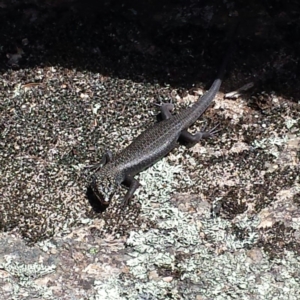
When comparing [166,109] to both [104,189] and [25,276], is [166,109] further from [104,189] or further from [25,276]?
[25,276]

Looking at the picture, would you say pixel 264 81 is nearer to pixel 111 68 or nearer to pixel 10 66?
pixel 111 68

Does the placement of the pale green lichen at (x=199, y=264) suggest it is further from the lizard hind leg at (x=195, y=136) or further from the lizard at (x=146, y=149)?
the lizard hind leg at (x=195, y=136)

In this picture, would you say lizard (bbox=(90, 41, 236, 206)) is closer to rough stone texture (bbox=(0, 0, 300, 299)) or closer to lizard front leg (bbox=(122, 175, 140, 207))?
lizard front leg (bbox=(122, 175, 140, 207))

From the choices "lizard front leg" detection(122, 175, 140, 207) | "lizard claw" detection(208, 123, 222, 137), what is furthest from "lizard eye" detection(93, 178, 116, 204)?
"lizard claw" detection(208, 123, 222, 137)

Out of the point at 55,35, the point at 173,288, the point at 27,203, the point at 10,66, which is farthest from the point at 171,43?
the point at 173,288

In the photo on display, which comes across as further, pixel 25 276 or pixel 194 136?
pixel 194 136

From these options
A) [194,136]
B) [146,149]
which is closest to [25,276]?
[146,149]
